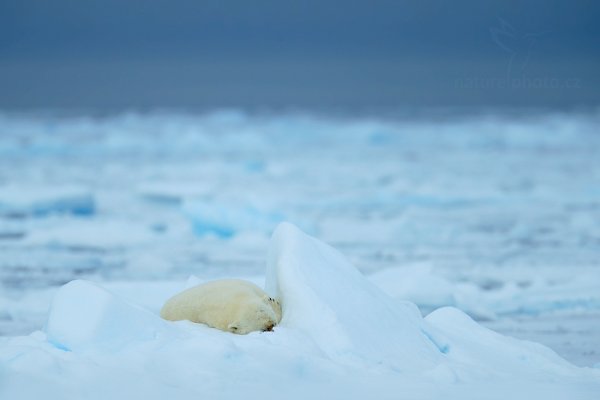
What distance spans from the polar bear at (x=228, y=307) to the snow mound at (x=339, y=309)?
103mm

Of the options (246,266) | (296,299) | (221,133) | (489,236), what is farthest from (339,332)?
(221,133)

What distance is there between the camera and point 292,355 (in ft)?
12.0

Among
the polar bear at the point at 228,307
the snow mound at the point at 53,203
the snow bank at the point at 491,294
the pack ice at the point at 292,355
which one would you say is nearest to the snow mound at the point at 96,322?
the pack ice at the point at 292,355

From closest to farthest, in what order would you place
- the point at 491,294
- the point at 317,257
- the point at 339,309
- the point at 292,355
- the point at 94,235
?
the point at 292,355 → the point at 339,309 → the point at 317,257 → the point at 491,294 → the point at 94,235

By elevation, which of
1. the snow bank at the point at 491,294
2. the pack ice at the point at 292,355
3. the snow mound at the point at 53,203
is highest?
the pack ice at the point at 292,355

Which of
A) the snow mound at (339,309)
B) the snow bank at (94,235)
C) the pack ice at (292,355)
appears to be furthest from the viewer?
the snow bank at (94,235)

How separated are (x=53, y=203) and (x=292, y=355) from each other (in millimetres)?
8472

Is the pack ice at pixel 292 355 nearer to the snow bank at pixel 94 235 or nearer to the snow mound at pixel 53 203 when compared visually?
the snow bank at pixel 94 235

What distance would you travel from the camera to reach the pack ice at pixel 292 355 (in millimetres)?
3404

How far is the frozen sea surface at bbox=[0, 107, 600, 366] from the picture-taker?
20.6 ft

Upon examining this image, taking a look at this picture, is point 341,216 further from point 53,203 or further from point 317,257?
point 317,257

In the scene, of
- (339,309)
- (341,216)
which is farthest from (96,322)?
A: (341,216)

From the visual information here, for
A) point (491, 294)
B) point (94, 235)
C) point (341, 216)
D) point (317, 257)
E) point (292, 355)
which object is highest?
point (317, 257)

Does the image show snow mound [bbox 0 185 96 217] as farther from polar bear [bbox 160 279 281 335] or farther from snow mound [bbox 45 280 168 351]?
snow mound [bbox 45 280 168 351]
